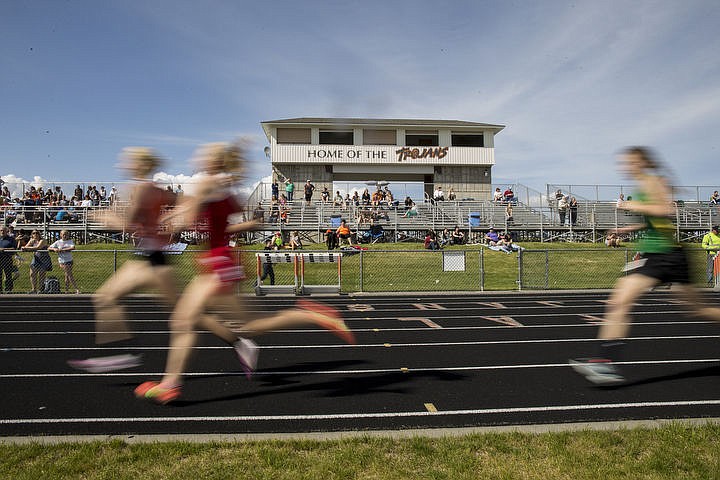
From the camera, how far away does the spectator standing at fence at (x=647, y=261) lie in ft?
17.4

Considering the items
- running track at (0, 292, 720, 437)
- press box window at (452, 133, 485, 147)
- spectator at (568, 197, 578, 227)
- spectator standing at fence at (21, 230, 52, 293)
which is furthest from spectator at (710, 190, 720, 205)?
spectator standing at fence at (21, 230, 52, 293)

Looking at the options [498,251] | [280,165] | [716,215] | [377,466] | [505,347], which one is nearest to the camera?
[377,466]

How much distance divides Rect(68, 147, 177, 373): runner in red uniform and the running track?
0.87 m

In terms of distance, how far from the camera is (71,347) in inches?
316

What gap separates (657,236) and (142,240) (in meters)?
4.93

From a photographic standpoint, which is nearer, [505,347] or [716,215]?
[505,347]

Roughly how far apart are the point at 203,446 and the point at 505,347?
5066 millimetres

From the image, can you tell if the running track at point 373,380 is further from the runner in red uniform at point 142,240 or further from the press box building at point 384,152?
the press box building at point 384,152

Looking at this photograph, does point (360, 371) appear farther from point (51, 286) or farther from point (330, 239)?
point (330, 239)

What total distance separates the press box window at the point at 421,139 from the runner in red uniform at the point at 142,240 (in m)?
36.9

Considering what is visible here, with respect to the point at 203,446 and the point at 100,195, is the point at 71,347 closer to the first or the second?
the point at 203,446

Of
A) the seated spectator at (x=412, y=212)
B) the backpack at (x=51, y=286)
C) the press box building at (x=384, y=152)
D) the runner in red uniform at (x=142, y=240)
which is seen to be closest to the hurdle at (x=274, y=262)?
the backpack at (x=51, y=286)

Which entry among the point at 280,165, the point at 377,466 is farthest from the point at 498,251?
the point at 377,466

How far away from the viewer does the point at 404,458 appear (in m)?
3.56
